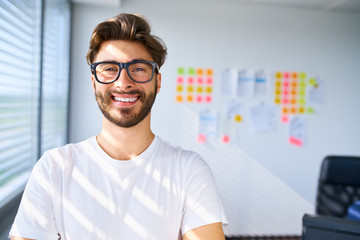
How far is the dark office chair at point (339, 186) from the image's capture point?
165cm

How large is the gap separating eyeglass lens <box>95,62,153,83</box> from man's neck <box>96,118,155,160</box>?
17 cm

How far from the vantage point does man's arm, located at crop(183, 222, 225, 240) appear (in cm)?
88

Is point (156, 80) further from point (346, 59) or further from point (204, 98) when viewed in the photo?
point (346, 59)

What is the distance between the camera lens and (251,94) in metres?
2.65

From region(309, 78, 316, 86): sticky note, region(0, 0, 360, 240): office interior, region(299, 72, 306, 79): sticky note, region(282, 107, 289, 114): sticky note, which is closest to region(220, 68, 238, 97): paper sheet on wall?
region(0, 0, 360, 240): office interior

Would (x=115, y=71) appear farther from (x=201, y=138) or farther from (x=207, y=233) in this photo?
(x=201, y=138)

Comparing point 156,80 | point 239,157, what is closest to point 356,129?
point 239,157

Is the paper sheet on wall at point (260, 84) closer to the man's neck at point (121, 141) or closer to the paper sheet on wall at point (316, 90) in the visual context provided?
the paper sheet on wall at point (316, 90)

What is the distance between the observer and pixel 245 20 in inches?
103

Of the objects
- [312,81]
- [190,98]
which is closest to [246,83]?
[190,98]

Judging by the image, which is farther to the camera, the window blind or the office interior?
the office interior

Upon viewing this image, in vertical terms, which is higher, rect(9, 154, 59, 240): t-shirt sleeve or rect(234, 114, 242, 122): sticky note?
rect(234, 114, 242, 122): sticky note

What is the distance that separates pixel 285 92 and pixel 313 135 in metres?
0.57

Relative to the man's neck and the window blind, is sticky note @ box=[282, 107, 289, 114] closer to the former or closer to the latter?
the man's neck
